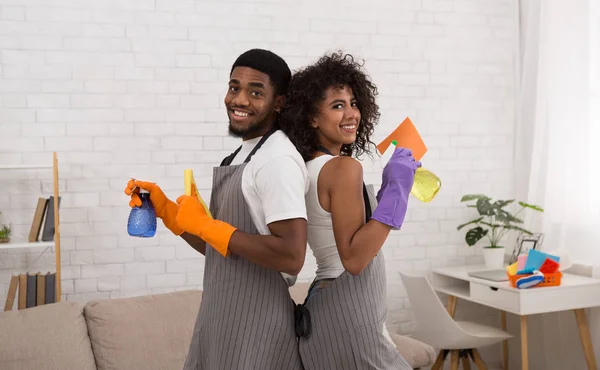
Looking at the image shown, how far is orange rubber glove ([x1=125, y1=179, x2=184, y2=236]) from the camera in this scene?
181cm

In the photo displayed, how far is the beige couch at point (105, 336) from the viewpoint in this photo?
2773 mm

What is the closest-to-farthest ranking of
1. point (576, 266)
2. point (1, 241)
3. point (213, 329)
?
point (213, 329) < point (1, 241) < point (576, 266)

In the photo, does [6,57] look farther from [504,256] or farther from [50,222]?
[504,256]

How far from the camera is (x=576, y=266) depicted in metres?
3.65

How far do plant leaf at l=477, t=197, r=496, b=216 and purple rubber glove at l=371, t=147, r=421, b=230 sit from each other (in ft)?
7.54

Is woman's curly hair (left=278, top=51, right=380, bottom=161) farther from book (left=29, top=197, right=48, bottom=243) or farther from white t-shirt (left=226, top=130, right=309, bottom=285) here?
book (left=29, top=197, right=48, bottom=243)

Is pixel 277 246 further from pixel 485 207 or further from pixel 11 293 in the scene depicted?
pixel 485 207

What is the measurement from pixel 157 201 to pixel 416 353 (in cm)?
171

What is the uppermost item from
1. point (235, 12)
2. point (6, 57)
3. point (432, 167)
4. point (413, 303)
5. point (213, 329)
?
point (235, 12)

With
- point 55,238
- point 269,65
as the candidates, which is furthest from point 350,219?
point 55,238

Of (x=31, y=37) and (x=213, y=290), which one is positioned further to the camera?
(x=31, y=37)

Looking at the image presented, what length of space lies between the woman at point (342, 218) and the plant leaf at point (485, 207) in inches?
90.2

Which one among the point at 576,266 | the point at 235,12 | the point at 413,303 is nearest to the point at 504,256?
the point at 576,266

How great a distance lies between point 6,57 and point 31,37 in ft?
0.52
